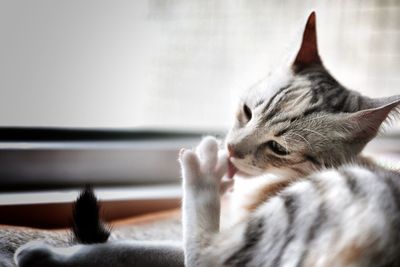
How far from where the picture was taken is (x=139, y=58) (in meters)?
1.57

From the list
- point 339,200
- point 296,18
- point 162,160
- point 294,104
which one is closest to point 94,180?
point 162,160

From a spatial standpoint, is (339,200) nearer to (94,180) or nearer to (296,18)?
(94,180)

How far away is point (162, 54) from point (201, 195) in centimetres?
71

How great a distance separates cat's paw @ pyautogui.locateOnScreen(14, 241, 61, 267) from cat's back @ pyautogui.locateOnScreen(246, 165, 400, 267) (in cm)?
37

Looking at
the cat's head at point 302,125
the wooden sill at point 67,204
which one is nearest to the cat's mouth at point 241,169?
the cat's head at point 302,125

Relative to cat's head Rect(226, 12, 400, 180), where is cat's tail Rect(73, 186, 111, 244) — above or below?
below

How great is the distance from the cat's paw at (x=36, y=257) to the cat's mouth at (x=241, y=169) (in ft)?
1.34

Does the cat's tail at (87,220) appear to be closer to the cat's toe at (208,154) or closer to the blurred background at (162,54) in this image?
the cat's toe at (208,154)

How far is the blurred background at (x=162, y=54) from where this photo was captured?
1323 millimetres

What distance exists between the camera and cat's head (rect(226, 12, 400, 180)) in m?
1.06

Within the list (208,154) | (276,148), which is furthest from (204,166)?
(276,148)

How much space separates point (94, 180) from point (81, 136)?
0.43 ft

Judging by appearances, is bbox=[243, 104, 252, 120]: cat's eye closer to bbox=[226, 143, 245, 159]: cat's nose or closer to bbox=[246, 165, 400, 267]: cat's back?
bbox=[226, 143, 245, 159]: cat's nose

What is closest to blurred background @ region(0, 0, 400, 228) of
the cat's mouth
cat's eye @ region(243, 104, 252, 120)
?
cat's eye @ region(243, 104, 252, 120)
